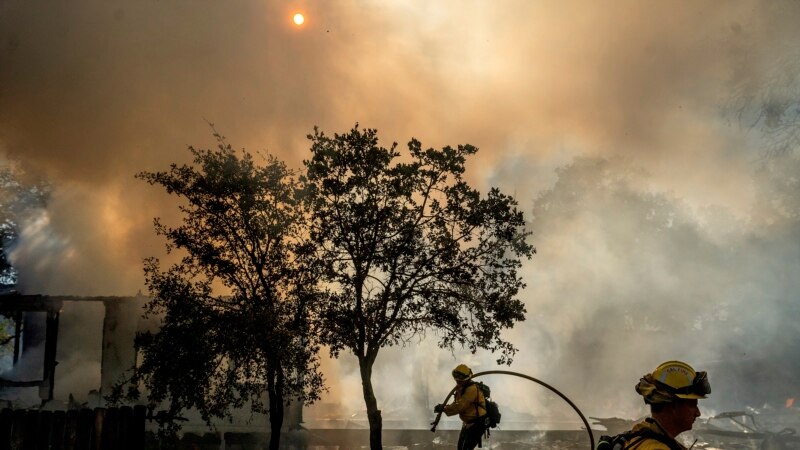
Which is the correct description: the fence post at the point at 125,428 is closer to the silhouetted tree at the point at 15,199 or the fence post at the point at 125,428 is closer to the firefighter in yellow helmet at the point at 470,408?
the firefighter in yellow helmet at the point at 470,408

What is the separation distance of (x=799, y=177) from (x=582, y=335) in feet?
58.0

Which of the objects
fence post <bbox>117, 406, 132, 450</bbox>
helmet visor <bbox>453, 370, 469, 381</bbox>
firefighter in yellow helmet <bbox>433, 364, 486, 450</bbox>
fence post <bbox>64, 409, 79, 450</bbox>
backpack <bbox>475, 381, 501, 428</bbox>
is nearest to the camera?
fence post <bbox>64, 409, 79, 450</bbox>

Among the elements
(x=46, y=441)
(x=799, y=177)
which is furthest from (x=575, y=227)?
(x=46, y=441)

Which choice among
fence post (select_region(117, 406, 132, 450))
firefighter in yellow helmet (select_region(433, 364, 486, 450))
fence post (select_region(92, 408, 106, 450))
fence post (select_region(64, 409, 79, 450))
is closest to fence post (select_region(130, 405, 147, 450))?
fence post (select_region(117, 406, 132, 450))

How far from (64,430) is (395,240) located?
7.38 m

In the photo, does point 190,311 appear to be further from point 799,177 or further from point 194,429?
point 799,177

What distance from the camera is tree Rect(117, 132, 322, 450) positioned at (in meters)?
12.6

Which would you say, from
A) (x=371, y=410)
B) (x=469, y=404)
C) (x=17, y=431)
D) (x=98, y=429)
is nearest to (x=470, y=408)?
(x=469, y=404)

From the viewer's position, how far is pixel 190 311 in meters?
13.0

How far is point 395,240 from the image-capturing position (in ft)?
44.0

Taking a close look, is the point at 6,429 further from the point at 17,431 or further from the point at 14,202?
the point at 14,202

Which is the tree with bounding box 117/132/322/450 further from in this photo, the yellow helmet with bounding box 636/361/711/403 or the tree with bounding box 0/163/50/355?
the tree with bounding box 0/163/50/355

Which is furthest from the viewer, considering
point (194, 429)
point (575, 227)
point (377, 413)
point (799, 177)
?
point (575, 227)

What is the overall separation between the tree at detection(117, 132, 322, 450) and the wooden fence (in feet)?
11.9
